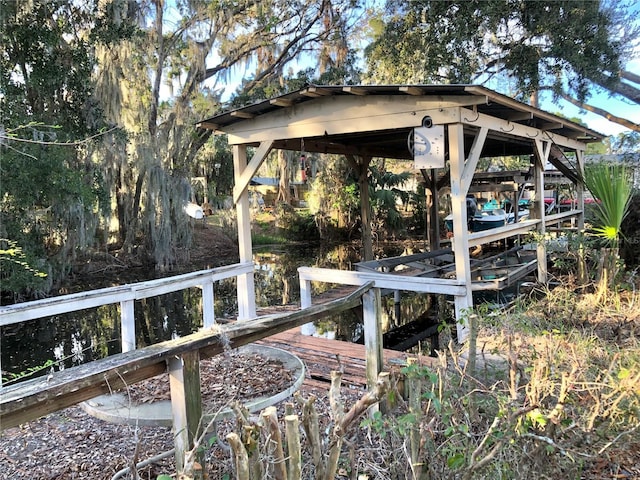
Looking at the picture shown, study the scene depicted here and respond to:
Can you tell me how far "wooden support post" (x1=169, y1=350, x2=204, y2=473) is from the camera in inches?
72.5

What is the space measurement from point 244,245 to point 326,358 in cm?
220

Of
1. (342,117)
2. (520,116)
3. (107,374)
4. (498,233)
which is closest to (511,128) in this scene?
(520,116)

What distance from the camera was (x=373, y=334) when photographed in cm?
279

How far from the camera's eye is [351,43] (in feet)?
50.3

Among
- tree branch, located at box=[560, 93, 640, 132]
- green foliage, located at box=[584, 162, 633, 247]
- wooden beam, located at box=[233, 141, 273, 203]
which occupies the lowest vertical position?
green foliage, located at box=[584, 162, 633, 247]

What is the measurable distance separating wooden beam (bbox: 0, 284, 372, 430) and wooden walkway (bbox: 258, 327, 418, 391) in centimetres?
173

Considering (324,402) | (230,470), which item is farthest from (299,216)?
(230,470)

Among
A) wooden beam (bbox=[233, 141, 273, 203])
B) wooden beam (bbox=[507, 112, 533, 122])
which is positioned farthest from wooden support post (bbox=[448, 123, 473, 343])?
wooden beam (bbox=[233, 141, 273, 203])

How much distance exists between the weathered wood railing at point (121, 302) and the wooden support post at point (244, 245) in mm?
757

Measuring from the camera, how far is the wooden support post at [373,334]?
110 inches

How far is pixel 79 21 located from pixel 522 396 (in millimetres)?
10546

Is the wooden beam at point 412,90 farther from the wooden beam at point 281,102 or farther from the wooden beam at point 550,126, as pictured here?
the wooden beam at point 550,126

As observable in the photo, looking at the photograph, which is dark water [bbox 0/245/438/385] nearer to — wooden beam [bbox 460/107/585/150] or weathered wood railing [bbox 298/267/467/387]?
weathered wood railing [bbox 298/267/467/387]

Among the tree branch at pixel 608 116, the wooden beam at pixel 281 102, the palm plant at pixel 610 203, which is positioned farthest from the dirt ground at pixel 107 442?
the tree branch at pixel 608 116
